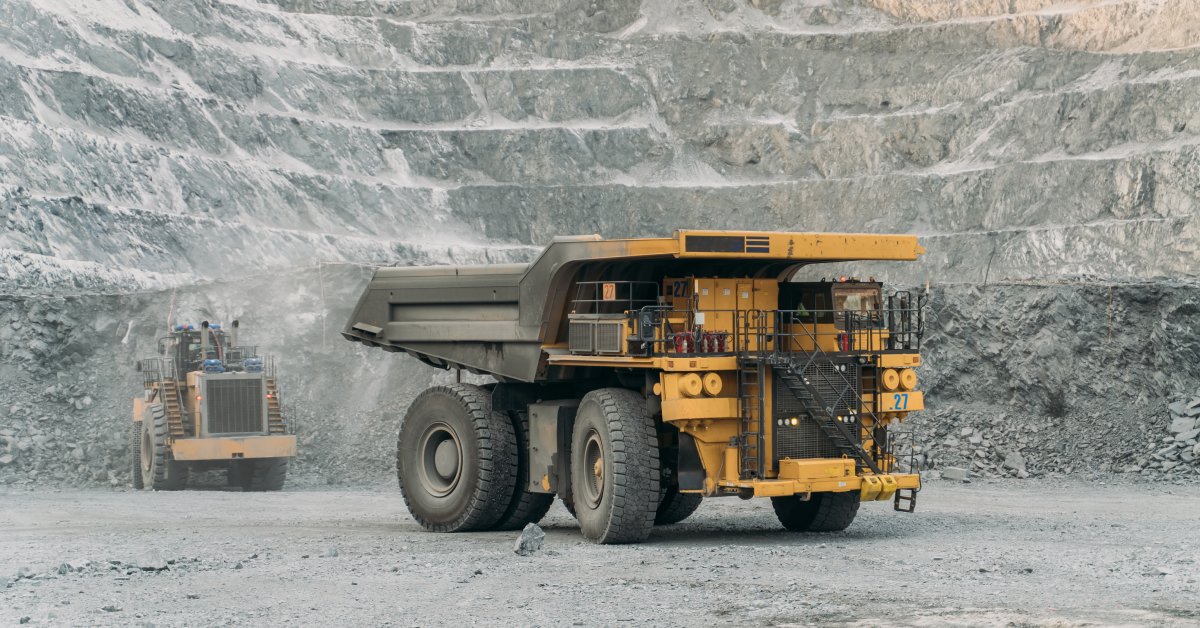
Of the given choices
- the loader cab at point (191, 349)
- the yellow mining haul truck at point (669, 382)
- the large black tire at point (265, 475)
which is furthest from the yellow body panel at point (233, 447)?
the yellow mining haul truck at point (669, 382)

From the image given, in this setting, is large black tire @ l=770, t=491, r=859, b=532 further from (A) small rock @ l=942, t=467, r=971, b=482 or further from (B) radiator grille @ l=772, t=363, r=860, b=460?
(A) small rock @ l=942, t=467, r=971, b=482

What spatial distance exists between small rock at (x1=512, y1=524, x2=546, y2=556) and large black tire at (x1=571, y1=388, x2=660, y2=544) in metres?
0.70

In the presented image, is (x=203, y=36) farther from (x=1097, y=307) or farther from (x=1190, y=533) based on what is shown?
(x=1190, y=533)

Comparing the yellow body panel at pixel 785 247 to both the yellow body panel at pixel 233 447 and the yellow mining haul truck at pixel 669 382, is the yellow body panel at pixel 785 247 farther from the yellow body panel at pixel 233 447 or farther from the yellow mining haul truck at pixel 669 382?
the yellow body panel at pixel 233 447

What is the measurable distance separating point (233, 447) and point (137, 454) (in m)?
A: 2.83

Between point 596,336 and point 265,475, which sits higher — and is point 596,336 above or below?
above

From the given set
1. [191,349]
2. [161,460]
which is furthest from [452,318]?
[191,349]

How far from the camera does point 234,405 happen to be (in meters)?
26.7

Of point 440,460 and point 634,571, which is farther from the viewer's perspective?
point 440,460

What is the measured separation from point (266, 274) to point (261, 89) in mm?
22182

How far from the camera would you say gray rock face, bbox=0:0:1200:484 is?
161 ft

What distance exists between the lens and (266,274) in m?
39.4

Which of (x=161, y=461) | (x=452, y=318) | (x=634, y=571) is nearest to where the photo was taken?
(x=634, y=571)

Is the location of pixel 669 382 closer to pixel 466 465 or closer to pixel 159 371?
pixel 466 465
